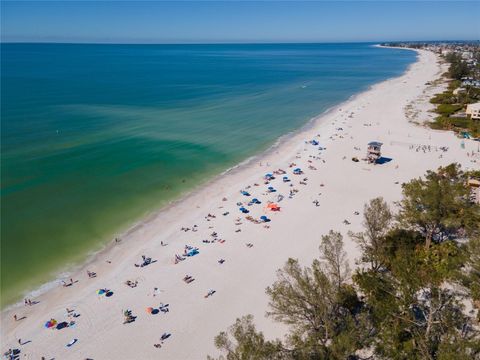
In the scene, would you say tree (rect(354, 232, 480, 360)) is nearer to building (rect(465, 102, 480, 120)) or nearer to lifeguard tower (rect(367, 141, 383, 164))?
lifeguard tower (rect(367, 141, 383, 164))

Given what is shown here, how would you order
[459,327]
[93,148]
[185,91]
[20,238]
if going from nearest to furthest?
[459,327] → [20,238] → [93,148] → [185,91]

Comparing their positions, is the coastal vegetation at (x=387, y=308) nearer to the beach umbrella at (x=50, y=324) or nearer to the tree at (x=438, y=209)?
the tree at (x=438, y=209)

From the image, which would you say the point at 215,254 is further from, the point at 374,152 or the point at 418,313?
the point at 374,152

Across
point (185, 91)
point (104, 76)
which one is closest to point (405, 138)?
point (185, 91)

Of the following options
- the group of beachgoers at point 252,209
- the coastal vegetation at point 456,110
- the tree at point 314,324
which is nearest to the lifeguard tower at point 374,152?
the group of beachgoers at point 252,209

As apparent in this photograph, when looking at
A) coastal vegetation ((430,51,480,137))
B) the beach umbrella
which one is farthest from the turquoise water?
coastal vegetation ((430,51,480,137))

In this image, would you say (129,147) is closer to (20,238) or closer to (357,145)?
(20,238)

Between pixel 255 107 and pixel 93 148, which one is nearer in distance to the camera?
pixel 93 148
